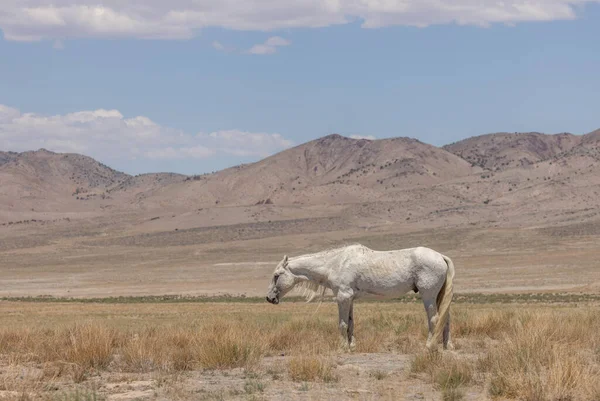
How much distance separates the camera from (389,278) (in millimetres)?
15031

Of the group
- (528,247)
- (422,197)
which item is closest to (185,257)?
(528,247)

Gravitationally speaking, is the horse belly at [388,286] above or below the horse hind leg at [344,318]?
above

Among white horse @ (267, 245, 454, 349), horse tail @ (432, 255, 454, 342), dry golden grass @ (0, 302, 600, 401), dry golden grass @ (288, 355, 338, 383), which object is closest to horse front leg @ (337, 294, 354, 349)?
white horse @ (267, 245, 454, 349)

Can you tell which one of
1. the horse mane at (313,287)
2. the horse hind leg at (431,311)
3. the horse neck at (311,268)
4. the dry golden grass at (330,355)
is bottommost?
the dry golden grass at (330,355)

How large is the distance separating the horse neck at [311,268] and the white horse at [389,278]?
0.7 inches

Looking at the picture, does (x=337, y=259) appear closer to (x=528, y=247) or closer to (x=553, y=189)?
(x=528, y=247)

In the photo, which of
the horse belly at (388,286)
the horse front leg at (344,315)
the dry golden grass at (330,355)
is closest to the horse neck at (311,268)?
the horse front leg at (344,315)

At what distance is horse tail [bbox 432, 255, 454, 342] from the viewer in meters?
14.6

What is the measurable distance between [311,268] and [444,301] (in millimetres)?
2402

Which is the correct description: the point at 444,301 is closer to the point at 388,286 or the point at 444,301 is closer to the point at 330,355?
the point at 388,286

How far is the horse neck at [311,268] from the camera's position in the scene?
15.8 metres

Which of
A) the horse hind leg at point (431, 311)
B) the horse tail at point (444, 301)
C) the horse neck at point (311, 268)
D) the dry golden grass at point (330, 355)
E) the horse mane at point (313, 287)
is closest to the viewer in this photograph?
the dry golden grass at point (330, 355)

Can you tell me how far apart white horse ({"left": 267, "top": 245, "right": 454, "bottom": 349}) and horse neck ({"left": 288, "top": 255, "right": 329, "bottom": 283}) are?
17 millimetres

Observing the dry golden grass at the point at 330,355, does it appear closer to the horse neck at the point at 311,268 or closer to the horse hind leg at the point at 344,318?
the horse hind leg at the point at 344,318
